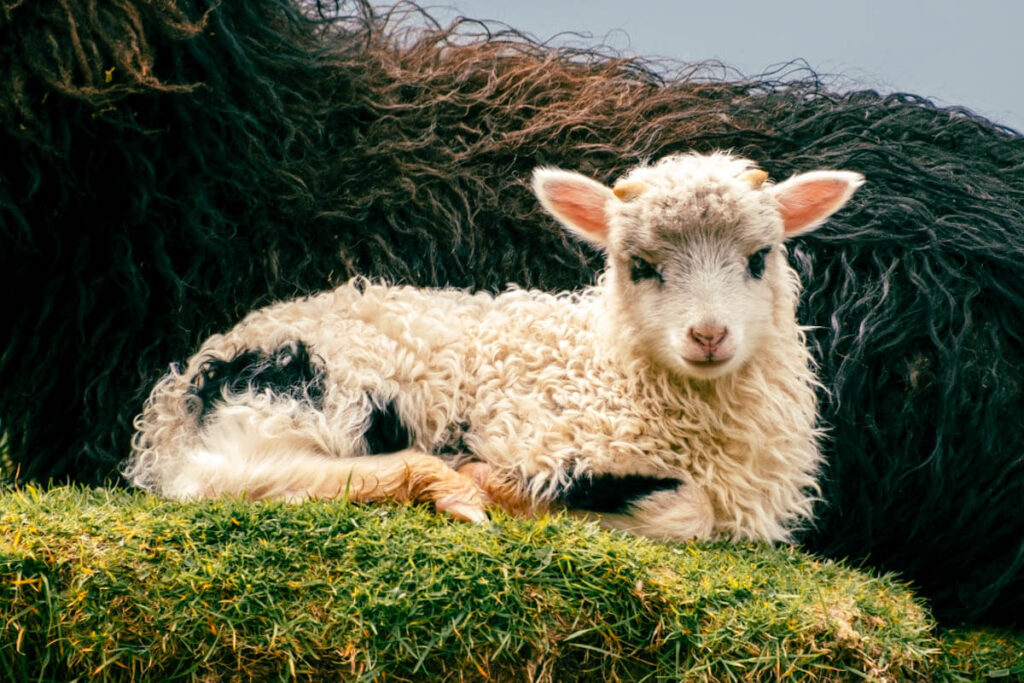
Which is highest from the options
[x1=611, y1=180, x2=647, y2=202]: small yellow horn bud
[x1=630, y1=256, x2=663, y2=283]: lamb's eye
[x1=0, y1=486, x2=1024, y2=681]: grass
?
[x1=611, y1=180, x2=647, y2=202]: small yellow horn bud

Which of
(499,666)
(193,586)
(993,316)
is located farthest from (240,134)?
(993,316)

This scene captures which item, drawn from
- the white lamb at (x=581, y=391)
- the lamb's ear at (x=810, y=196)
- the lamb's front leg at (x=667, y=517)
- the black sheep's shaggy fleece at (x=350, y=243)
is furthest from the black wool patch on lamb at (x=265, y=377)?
the lamb's ear at (x=810, y=196)

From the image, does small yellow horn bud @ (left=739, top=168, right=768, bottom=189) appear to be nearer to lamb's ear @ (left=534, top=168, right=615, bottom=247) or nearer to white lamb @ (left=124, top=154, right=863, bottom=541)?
white lamb @ (left=124, top=154, right=863, bottom=541)

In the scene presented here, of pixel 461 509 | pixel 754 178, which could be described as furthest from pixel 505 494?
pixel 754 178

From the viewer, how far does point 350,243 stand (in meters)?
3.98

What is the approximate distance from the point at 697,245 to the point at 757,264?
7.7 inches

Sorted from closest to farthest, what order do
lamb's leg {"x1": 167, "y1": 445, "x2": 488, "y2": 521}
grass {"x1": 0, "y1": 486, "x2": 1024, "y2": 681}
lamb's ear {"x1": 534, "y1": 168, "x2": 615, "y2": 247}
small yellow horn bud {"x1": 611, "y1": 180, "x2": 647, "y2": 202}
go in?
grass {"x1": 0, "y1": 486, "x2": 1024, "y2": 681}
lamb's leg {"x1": 167, "y1": 445, "x2": 488, "y2": 521}
small yellow horn bud {"x1": 611, "y1": 180, "x2": 647, "y2": 202}
lamb's ear {"x1": 534, "y1": 168, "x2": 615, "y2": 247}

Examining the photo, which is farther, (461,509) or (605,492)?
(605,492)

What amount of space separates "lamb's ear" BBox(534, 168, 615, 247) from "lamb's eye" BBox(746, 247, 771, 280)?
393 mm

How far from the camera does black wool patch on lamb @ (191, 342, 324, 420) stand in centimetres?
336

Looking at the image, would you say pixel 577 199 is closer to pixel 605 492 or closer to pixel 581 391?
pixel 581 391

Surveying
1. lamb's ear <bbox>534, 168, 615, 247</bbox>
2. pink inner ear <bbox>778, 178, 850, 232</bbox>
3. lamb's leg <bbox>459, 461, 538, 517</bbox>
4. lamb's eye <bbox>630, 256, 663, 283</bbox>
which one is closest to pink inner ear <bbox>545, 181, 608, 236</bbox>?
lamb's ear <bbox>534, 168, 615, 247</bbox>

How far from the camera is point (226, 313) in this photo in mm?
3857

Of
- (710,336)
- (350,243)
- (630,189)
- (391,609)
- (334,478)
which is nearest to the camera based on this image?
(391,609)
